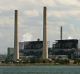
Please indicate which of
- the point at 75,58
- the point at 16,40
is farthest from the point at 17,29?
the point at 75,58

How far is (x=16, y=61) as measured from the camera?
175 m

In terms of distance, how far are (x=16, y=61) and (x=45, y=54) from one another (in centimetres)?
1475

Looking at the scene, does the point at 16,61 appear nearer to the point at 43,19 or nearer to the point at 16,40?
the point at 16,40

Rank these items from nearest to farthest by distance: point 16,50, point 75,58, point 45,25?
point 45,25, point 16,50, point 75,58

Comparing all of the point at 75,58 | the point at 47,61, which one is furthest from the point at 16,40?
the point at 75,58

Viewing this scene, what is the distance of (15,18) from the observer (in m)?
171

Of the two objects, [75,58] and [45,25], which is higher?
[45,25]

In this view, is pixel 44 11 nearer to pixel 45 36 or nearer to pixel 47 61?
pixel 45 36

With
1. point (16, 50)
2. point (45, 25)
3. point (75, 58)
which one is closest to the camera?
point (45, 25)

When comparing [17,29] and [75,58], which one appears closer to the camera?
[17,29]

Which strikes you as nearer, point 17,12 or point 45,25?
point 45,25

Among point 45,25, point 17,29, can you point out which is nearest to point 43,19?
point 45,25

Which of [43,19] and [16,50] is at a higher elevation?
[43,19]

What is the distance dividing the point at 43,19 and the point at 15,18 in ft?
46.7
